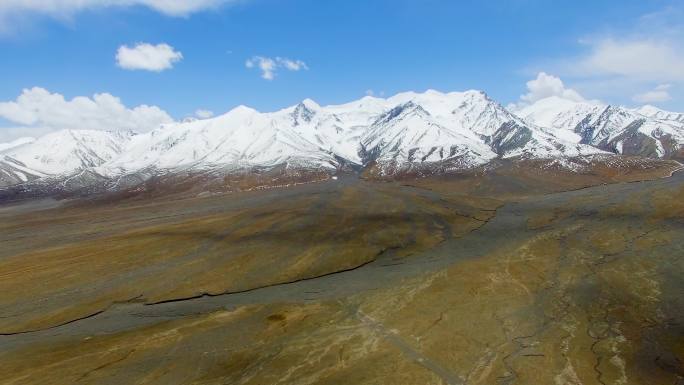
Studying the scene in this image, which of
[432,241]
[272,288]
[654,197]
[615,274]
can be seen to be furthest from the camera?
[654,197]

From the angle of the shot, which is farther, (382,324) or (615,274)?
(615,274)

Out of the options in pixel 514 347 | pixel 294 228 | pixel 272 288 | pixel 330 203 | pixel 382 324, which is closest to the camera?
pixel 514 347

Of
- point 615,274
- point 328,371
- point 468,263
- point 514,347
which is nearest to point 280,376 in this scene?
Result: point 328,371

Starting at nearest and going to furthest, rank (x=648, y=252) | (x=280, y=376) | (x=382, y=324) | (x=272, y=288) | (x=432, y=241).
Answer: (x=280, y=376)
(x=382, y=324)
(x=272, y=288)
(x=648, y=252)
(x=432, y=241)

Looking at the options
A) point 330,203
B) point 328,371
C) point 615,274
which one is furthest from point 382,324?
point 330,203

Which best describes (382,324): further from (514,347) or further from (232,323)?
(232,323)

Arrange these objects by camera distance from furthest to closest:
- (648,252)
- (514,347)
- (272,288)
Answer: (648,252) → (272,288) → (514,347)
